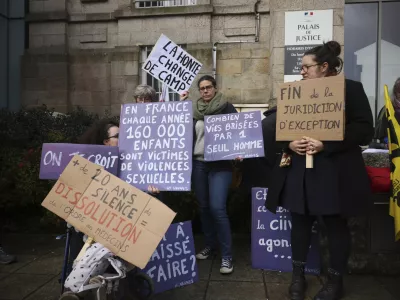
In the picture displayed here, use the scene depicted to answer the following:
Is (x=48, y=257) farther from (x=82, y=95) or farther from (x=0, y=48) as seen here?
(x=0, y=48)

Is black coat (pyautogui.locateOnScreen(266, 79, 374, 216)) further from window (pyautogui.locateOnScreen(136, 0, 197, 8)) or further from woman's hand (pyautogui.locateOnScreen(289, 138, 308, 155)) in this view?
window (pyautogui.locateOnScreen(136, 0, 197, 8))

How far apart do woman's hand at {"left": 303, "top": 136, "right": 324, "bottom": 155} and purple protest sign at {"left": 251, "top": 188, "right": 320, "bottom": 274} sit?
862 mm

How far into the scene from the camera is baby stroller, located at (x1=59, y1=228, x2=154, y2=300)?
2.34m

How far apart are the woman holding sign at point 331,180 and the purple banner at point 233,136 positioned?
50 cm

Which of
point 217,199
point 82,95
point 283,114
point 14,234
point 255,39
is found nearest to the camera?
point 283,114

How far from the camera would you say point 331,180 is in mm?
2738

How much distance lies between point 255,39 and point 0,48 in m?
5.84

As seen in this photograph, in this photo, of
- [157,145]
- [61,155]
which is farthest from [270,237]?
[61,155]

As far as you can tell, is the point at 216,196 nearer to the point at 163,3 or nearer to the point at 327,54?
the point at 327,54

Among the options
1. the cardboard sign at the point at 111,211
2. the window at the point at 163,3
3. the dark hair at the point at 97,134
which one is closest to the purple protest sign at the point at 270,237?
the cardboard sign at the point at 111,211

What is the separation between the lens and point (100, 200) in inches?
101

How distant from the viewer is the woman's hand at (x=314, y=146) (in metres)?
2.75

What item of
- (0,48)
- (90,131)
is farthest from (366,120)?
(0,48)

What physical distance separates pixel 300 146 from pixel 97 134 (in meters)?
1.69
